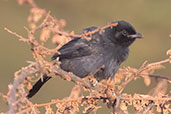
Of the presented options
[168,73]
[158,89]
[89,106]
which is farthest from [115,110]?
[168,73]

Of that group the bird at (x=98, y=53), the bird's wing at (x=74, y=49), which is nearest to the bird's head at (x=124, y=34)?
the bird at (x=98, y=53)

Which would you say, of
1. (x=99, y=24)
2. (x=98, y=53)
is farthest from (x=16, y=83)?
(x=99, y=24)

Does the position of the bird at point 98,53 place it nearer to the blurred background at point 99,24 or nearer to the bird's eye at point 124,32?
the bird's eye at point 124,32

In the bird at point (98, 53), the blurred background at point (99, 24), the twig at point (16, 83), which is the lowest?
the twig at point (16, 83)

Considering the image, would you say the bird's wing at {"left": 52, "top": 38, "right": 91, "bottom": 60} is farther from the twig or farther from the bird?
the twig

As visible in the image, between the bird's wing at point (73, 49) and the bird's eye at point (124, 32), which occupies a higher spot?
the bird's wing at point (73, 49)

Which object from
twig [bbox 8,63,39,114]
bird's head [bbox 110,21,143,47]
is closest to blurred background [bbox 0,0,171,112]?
bird's head [bbox 110,21,143,47]

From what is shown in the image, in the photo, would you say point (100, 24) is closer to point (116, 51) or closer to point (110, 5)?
point (110, 5)
